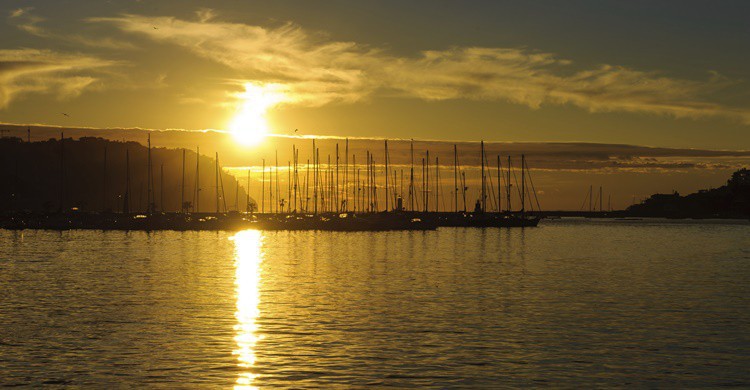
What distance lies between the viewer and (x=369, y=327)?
37.4 meters

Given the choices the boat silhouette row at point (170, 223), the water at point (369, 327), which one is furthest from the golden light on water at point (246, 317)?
the boat silhouette row at point (170, 223)

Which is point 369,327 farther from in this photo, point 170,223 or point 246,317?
point 170,223

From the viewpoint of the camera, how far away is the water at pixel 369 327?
27.2 metres

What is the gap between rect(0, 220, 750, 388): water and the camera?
27203 mm

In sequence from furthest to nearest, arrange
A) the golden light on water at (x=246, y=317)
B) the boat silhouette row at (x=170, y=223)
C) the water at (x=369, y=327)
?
the boat silhouette row at (x=170, y=223) → the golden light on water at (x=246, y=317) → the water at (x=369, y=327)

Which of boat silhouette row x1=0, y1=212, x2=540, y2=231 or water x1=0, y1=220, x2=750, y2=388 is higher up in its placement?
boat silhouette row x1=0, y1=212, x2=540, y2=231

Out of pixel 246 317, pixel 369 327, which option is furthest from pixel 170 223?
pixel 369 327

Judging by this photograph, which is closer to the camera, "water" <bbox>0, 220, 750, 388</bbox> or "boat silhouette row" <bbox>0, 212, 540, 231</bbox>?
"water" <bbox>0, 220, 750, 388</bbox>

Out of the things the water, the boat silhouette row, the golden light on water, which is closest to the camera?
the water

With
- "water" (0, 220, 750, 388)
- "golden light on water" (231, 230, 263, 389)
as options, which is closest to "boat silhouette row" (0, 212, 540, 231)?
"golden light on water" (231, 230, 263, 389)

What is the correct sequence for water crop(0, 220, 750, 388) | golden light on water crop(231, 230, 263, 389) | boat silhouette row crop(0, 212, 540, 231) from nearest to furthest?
water crop(0, 220, 750, 388) → golden light on water crop(231, 230, 263, 389) → boat silhouette row crop(0, 212, 540, 231)

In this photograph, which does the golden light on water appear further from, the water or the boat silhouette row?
the boat silhouette row

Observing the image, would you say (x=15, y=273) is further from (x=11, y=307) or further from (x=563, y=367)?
(x=563, y=367)

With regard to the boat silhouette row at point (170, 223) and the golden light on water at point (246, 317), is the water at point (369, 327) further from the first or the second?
the boat silhouette row at point (170, 223)
